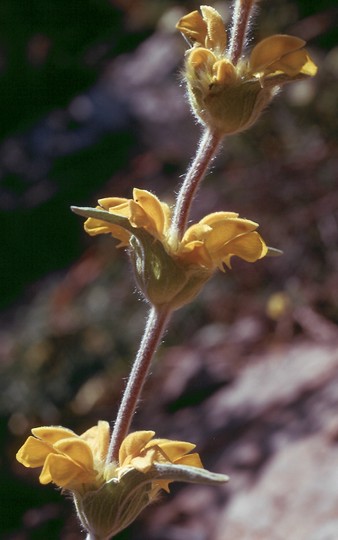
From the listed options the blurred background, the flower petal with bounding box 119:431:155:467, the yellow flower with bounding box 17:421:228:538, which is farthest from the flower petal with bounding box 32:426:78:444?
the blurred background

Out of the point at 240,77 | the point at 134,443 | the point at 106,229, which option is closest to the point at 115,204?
the point at 106,229

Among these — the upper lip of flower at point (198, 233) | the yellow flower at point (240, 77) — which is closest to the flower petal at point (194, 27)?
the yellow flower at point (240, 77)

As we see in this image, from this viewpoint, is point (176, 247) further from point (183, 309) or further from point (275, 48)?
point (183, 309)

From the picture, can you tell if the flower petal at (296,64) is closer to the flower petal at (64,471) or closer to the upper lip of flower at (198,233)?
the upper lip of flower at (198,233)

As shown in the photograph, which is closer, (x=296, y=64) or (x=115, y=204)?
(x=296, y=64)

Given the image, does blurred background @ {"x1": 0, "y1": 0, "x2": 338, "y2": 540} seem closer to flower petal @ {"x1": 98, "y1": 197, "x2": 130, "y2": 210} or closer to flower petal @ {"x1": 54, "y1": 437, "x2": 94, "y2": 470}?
flower petal @ {"x1": 98, "y1": 197, "x2": 130, "y2": 210}

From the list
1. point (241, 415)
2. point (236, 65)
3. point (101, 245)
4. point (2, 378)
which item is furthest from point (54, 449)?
point (101, 245)

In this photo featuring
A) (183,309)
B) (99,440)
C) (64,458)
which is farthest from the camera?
(183,309)
